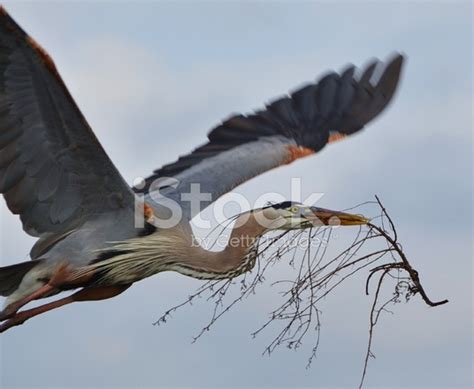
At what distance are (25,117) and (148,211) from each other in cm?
138

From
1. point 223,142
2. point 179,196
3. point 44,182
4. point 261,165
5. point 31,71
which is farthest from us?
point 223,142

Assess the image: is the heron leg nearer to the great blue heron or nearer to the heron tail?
the great blue heron

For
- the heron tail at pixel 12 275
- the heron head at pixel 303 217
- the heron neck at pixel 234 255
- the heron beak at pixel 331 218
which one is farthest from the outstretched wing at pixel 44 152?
the heron beak at pixel 331 218

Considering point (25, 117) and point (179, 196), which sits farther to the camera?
point (179, 196)

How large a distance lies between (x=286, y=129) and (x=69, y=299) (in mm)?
3444

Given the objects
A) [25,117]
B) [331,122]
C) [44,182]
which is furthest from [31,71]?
[331,122]

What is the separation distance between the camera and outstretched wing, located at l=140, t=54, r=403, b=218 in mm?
11078

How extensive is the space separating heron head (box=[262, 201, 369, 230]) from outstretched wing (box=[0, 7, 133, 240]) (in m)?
1.23

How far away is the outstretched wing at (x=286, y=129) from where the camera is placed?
11078 millimetres

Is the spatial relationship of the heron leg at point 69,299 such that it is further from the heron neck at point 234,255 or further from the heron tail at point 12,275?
the heron neck at point 234,255

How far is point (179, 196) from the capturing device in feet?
34.2

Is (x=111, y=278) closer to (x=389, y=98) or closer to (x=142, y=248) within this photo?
(x=142, y=248)

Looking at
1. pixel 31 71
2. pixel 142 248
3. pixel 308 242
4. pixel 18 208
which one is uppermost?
pixel 31 71

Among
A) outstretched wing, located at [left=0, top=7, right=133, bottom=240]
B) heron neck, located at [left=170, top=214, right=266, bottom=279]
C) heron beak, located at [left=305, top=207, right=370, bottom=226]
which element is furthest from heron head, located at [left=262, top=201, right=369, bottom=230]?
outstretched wing, located at [left=0, top=7, right=133, bottom=240]
